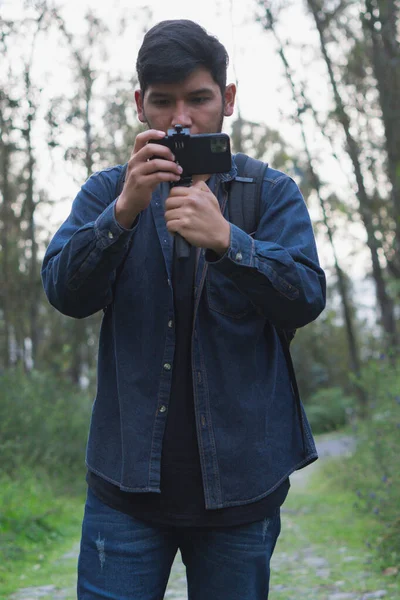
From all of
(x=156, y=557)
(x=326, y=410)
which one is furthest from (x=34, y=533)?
(x=326, y=410)

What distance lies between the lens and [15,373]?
10.6 meters

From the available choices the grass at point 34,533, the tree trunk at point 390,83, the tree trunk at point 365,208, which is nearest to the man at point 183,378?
the grass at point 34,533

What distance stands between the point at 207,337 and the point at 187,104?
66 cm

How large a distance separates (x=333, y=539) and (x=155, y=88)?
19.3ft

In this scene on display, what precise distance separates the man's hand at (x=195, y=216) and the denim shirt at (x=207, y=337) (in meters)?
0.07

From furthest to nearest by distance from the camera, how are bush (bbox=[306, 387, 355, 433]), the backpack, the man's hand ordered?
1. bush (bbox=[306, 387, 355, 433])
2. the backpack
3. the man's hand

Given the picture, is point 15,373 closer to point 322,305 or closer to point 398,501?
point 398,501

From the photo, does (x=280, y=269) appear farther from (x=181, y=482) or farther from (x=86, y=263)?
(x=181, y=482)

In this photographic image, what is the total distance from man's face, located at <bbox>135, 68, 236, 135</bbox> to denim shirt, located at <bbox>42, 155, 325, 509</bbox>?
27cm

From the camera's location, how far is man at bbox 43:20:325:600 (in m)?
2.39

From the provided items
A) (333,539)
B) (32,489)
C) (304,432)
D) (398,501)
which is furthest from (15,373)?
(304,432)

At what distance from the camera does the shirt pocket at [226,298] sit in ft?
8.18

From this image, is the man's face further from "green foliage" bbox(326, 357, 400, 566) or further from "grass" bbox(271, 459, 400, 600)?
"green foliage" bbox(326, 357, 400, 566)

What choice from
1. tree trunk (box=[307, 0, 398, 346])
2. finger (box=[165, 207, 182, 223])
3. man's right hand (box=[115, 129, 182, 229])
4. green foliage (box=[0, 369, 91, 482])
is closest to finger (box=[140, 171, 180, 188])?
man's right hand (box=[115, 129, 182, 229])
